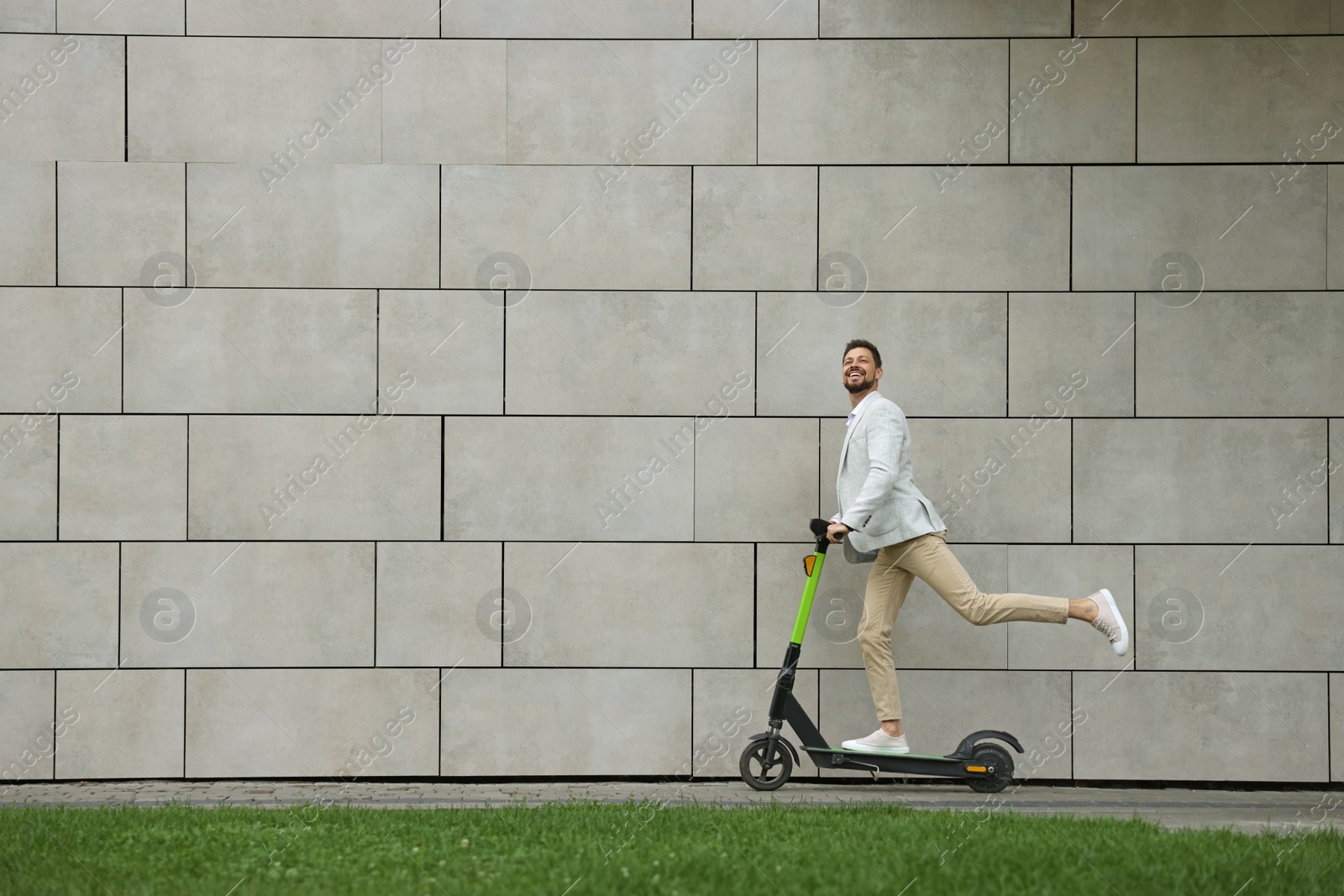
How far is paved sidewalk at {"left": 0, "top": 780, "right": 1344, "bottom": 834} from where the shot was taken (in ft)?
19.9

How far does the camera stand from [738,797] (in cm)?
632

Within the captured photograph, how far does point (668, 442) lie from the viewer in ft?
22.8

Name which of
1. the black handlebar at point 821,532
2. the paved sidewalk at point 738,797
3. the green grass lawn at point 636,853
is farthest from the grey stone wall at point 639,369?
the green grass lawn at point 636,853

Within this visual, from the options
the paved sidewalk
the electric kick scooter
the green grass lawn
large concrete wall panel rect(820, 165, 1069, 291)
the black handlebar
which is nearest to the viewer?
the green grass lawn

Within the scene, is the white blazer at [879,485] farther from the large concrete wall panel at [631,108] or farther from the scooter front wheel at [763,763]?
the large concrete wall panel at [631,108]

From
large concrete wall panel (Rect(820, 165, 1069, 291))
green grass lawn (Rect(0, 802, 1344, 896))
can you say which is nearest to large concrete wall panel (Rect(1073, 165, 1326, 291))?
large concrete wall panel (Rect(820, 165, 1069, 291))

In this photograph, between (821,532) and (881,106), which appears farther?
(881,106)

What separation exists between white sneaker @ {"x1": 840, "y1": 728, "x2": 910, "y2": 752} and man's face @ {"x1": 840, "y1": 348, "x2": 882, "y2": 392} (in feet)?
6.59

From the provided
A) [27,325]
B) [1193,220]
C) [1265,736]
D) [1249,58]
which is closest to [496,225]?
[27,325]

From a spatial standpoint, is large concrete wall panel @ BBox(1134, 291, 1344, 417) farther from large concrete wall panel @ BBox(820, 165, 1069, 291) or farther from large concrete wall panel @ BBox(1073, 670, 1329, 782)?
large concrete wall panel @ BBox(1073, 670, 1329, 782)

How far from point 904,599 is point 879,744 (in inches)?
34.0

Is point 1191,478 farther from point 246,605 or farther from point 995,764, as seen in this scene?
point 246,605

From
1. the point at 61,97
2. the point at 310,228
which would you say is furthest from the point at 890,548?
the point at 61,97

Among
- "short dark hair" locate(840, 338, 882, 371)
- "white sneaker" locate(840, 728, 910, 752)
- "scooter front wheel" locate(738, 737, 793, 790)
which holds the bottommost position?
"scooter front wheel" locate(738, 737, 793, 790)
